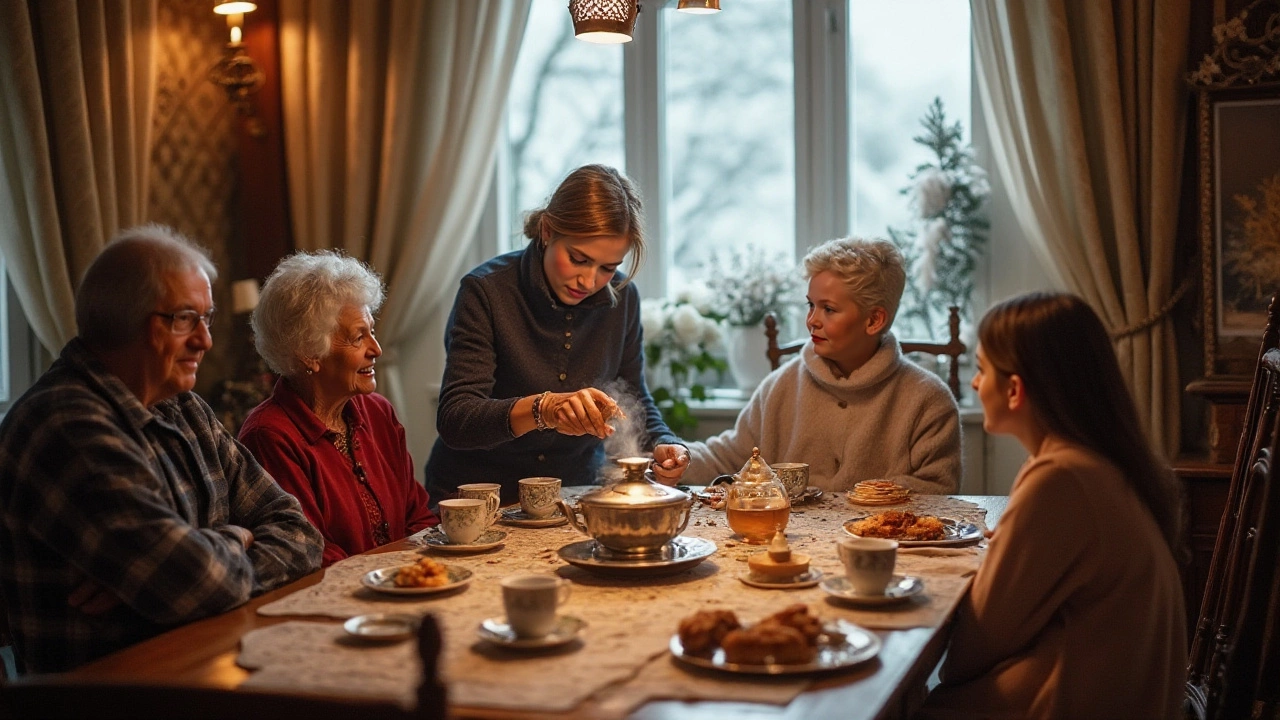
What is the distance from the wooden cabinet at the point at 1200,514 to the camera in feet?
11.4

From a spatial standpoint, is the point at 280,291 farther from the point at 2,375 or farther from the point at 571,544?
the point at 2,375

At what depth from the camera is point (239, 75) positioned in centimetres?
456

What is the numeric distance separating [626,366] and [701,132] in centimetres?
174

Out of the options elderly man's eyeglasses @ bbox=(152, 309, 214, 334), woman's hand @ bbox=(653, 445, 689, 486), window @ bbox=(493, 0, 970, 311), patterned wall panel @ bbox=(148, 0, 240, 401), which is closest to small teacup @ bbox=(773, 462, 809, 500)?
woman's hand @ bbox=(653, 445, 689, 486)

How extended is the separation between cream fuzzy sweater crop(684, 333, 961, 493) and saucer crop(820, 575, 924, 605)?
911mm

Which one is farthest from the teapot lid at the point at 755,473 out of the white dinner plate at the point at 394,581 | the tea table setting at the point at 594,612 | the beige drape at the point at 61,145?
the beige drape at the point at 61,145

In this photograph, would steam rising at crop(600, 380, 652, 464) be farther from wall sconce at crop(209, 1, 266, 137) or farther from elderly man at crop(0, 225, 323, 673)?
wall sconce at crop(209, 1, 266, 137)

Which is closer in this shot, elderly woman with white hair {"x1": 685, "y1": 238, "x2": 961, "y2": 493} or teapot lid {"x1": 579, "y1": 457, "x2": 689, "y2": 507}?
teapot lid {"x1": 579, "y1": 457, "x2": 689, "y2": 507}

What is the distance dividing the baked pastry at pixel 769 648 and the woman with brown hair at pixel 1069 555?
A: 1.36 ft

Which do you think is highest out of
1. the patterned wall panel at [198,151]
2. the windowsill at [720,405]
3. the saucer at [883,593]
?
the patterned wall panel at [198,151]

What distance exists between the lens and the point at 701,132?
4.68 metres

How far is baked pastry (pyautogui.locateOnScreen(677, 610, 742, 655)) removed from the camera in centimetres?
157

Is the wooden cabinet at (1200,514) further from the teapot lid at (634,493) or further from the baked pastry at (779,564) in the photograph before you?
the teapot lid at (634,493)

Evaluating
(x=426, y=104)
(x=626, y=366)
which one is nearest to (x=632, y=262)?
(x=626, y=366)
